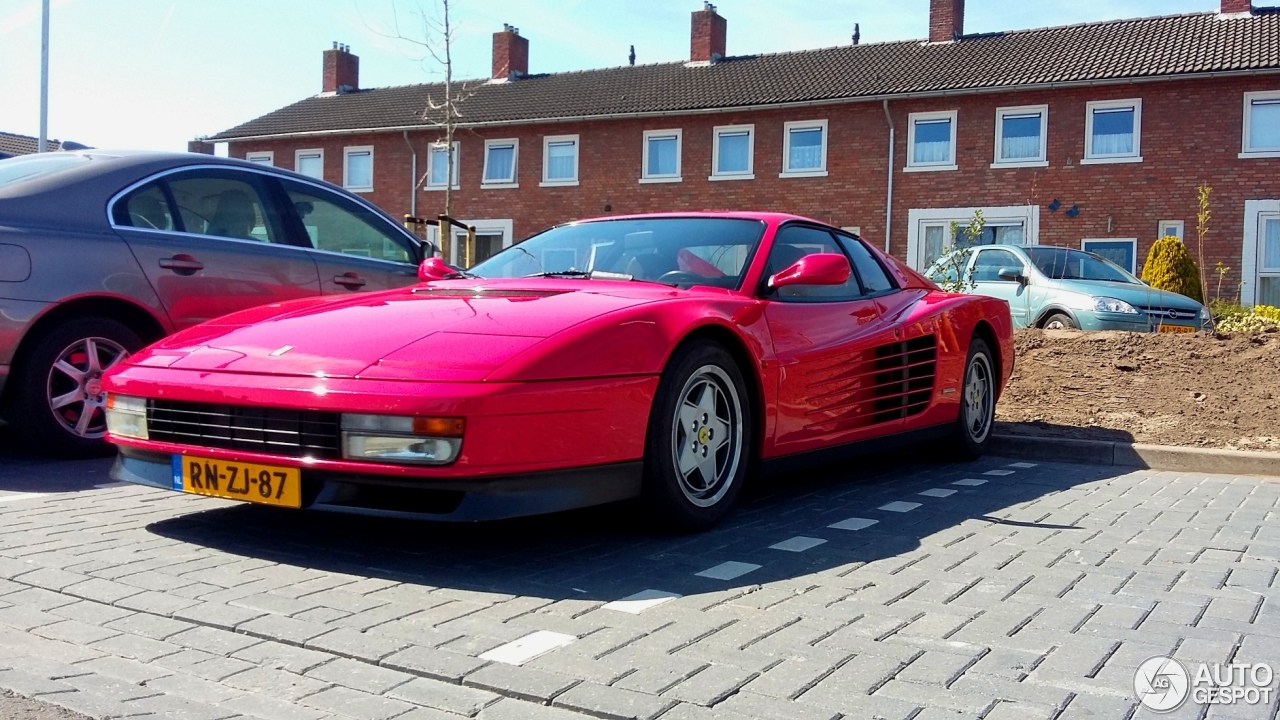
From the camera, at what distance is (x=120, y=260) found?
5672 mm

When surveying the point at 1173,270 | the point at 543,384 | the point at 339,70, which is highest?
the point at 339,70

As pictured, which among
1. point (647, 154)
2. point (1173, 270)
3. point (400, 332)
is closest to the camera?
point (400, 332)

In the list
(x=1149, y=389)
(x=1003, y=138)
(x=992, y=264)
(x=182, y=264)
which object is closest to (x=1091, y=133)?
(x=1003, y=138)

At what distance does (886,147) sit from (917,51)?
3577 millimetres

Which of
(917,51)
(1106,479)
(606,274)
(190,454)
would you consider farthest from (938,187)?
(190,454)

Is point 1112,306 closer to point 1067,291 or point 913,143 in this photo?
point 1067,291

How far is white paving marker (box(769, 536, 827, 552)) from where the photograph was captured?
4130 mm

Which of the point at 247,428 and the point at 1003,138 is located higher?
the point at 1003,138

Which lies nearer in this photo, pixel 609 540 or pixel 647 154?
pixel 609 540

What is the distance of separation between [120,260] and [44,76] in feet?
76.0

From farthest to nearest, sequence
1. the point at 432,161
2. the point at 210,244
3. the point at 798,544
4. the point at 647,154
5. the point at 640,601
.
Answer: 1. the point at 432,161
2. the point at 647,154
3. the point at 210,244
4. the point at 798,544
5. the point at 640,601

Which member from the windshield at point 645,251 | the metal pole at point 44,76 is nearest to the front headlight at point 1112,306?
the windshield at point 645,251

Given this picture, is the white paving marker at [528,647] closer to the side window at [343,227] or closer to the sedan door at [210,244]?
the sedan door at [210,244]

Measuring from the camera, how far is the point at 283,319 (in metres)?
4.31
